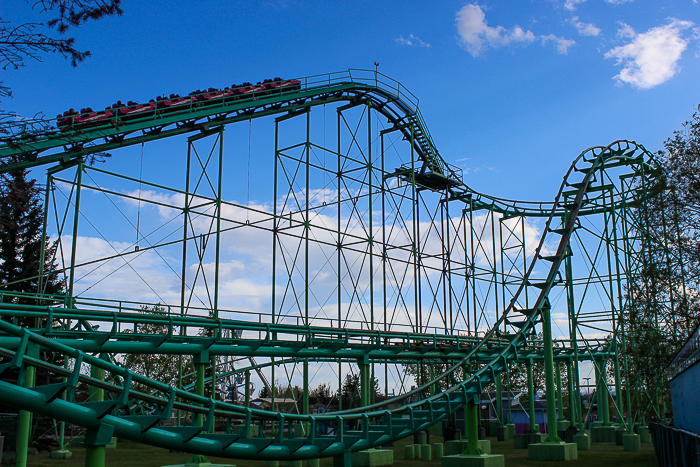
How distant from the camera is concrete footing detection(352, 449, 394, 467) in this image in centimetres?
1967

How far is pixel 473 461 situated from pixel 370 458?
3775 millimetres

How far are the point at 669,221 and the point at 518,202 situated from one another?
548 inches

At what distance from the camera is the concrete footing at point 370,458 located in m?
19.7

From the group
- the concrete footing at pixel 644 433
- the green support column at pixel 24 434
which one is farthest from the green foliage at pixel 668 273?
the green support column at pixel 24 434

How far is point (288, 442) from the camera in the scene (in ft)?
40.4

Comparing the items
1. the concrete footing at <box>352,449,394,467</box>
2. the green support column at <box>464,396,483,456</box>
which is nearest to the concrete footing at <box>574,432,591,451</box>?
the concrete footing at <box>352,449,394,467</box>

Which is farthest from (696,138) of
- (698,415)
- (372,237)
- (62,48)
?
(62,48)

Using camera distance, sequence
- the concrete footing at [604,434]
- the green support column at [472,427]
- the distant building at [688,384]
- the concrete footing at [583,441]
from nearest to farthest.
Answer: the distant building at [688,384] → the green support column at [472,427] → the concrete footing at [583,441] → the concrete footing at [604,434]

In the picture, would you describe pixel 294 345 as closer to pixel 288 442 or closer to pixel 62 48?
pixel 288 442

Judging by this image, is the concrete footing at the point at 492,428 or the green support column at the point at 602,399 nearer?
the green support column at the point at 602,399

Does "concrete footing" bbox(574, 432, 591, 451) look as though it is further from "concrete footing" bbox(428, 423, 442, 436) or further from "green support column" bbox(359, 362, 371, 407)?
"concrete footing" bbox(428, 423, 442, 436)

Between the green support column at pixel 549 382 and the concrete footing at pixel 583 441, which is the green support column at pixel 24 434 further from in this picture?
the concrete footing at pixel 583 441

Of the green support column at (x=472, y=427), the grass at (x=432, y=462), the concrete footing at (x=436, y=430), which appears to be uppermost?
the green support column at (x=472, y=427)

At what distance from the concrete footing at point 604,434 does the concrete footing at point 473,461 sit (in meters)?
16.1
